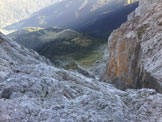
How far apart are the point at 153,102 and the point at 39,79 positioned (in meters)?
8.31

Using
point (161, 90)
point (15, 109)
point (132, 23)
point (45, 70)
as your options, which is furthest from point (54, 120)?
point (132, 23)

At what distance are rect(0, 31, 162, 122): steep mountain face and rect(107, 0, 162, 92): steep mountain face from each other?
4.50m

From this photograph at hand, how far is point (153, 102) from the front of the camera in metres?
11.5

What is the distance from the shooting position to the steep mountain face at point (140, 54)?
55.3ft

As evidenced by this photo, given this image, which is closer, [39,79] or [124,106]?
[124,106]

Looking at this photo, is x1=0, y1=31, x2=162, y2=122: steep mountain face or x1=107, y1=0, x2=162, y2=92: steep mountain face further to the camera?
x1=107, y1=0, x2=162, y2=92: steep mountain face

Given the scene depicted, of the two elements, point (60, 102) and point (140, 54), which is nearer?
point (60, 102)

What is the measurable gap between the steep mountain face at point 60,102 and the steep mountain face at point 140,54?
14.8ft

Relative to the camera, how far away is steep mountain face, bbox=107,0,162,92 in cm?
1686

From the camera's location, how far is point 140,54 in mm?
21047

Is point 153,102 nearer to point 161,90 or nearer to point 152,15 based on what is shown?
point 161,90

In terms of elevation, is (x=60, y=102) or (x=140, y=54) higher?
(x=140, y=54)

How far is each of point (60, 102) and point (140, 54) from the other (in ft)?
43.7

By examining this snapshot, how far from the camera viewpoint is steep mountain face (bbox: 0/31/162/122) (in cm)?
1023
